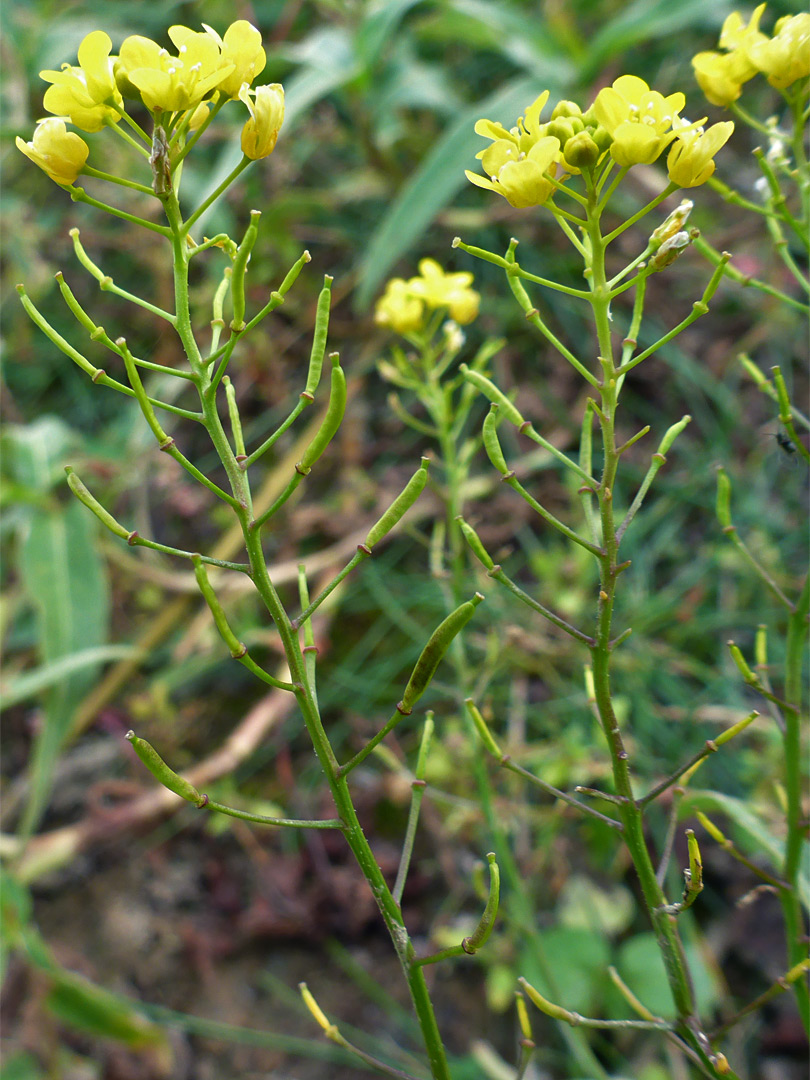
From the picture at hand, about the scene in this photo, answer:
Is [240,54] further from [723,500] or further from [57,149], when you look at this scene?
[723,500]

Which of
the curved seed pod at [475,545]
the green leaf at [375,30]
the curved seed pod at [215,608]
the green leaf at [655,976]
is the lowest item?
the green leaf at [655,976]

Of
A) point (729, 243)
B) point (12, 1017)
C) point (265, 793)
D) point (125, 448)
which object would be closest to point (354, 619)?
point (265, 793)

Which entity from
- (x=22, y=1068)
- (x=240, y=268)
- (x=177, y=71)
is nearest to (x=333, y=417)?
(x=240, y=268)

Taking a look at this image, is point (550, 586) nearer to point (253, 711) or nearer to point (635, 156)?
point (253, 711)

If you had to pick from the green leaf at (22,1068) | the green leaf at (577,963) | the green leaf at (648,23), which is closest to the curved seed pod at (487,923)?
the green leaf at (577,963)

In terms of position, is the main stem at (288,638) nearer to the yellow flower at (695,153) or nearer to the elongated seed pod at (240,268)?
the elongated seed pod at (240,268)

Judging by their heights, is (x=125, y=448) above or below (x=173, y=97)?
below

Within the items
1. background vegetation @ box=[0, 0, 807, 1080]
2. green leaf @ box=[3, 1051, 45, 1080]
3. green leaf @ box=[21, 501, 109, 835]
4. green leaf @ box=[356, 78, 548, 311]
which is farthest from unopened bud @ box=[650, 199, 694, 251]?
green leaf @ box=[3, 1051, 45, 1080]
